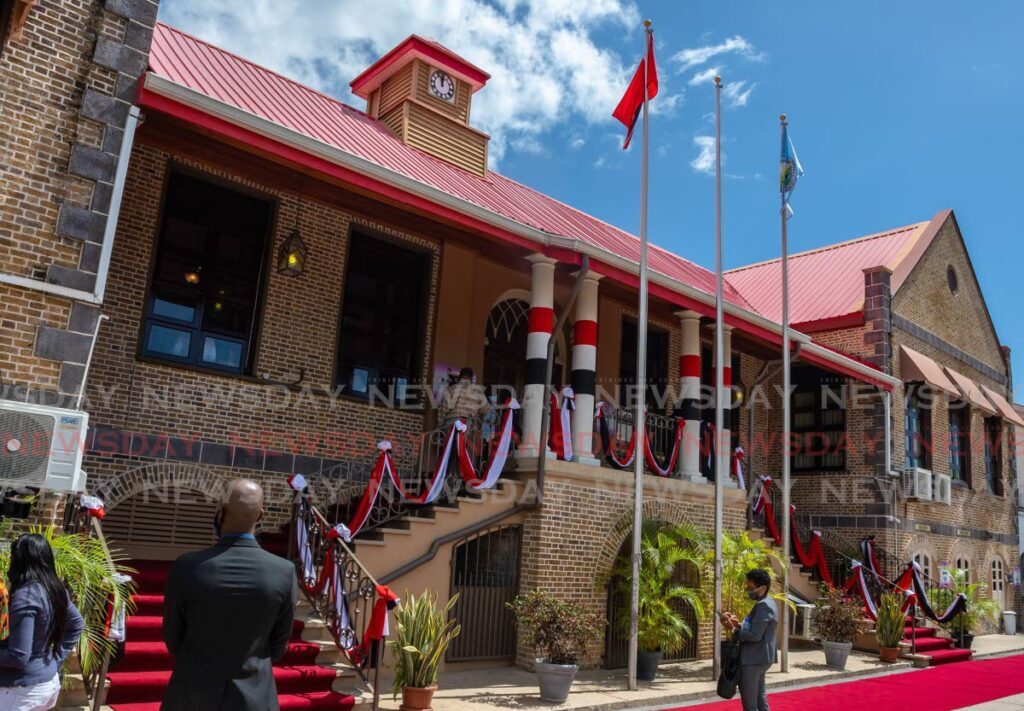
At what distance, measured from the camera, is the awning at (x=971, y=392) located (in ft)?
66.3

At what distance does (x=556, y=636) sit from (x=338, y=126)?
7838 mm

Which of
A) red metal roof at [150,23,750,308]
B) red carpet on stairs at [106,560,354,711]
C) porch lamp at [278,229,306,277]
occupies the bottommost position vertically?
red carpet on stairs at [106,560,354,711]

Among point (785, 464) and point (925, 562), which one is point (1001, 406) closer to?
point (925, 562)

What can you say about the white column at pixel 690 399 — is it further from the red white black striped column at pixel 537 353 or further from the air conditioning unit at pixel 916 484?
the air conditioning unit at pixel 916 484

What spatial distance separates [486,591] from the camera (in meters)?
10.5

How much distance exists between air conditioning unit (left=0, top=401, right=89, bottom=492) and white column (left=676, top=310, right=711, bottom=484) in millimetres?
8661

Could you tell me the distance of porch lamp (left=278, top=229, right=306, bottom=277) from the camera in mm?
10820

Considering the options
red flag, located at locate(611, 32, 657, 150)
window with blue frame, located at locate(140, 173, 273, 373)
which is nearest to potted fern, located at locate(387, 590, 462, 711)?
window with blue frame, located at locate(140, 173, 273, 373)

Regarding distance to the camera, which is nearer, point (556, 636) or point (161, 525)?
point (556, 636)

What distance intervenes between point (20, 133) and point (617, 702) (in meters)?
7.81

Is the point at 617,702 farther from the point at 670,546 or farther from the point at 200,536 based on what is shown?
the point at 200,536

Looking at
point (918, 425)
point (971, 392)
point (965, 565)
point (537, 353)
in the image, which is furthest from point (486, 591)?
point (971, 392)

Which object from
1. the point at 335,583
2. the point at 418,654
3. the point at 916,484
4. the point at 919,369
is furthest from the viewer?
the point at 919,369

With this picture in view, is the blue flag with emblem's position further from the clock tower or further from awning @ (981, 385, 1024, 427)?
awning @ (981, 385, 1024, 427)
